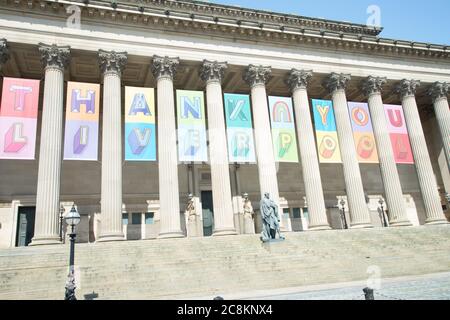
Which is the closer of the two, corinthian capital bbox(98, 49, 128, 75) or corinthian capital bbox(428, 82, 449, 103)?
corinthian capital bbox(98, 49, 128, 75)

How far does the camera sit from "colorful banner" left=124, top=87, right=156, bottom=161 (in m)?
22.4

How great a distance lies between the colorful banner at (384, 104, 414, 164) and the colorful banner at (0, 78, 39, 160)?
24727mm

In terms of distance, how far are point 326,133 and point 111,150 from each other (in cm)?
1497

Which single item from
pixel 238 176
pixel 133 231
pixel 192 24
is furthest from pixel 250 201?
pixel 192 24

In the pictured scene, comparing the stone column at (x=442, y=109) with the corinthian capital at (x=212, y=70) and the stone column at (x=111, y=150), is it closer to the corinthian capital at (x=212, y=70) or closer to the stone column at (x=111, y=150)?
the corinthian capital at (x=212, y=70)

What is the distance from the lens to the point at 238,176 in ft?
103

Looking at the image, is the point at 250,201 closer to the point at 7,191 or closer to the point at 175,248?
the point at 175,248

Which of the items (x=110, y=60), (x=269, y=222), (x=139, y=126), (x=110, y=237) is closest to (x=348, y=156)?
(x=269, y=222)

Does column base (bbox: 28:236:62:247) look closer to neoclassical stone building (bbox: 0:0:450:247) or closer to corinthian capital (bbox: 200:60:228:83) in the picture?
neoclassical stone building (bbox: 0:0:450:247)

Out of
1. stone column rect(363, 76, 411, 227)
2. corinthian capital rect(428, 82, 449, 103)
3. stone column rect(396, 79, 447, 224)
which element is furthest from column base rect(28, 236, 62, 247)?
corinthian capital rect(428, 82, 449, 103)

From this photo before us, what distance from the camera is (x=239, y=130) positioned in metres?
24.8

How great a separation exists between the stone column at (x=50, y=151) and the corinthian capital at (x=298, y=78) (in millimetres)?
15379

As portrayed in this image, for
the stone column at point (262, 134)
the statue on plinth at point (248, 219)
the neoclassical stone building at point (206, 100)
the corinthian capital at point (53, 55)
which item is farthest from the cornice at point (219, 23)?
the statue on plinth at point (248, 219)

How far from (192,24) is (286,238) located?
15533 millimetres
